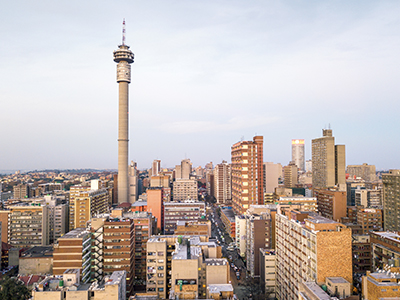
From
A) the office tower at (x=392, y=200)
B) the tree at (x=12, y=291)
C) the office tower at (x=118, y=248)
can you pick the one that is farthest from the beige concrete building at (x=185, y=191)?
the tree at (x=12, y=291)

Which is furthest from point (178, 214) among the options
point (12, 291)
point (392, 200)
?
point (392, 200)

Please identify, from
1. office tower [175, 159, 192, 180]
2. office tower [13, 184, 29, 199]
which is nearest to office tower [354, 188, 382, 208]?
office tower [175, 159, 192, 180]

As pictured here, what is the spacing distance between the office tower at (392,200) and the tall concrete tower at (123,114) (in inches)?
3077

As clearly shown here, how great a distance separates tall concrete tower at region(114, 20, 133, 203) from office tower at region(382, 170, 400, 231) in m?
78.1

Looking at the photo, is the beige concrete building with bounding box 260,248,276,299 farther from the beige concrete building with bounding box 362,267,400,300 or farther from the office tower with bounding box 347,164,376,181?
the office tower with bounding box 347,164,376,181

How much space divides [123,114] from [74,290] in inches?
3307

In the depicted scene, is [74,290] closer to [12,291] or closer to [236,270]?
[12,291]

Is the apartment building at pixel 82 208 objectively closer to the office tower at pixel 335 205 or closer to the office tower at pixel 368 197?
the office tower at pixel 335 205

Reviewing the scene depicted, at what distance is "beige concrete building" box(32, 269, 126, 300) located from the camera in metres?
26.8

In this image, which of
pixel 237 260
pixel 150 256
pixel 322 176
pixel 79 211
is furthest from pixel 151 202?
pixel 322 176

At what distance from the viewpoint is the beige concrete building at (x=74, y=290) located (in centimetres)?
2684

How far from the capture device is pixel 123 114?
10594 cm

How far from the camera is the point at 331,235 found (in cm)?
2777

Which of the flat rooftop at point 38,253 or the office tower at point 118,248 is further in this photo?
the flat rooftop at point 38,253
